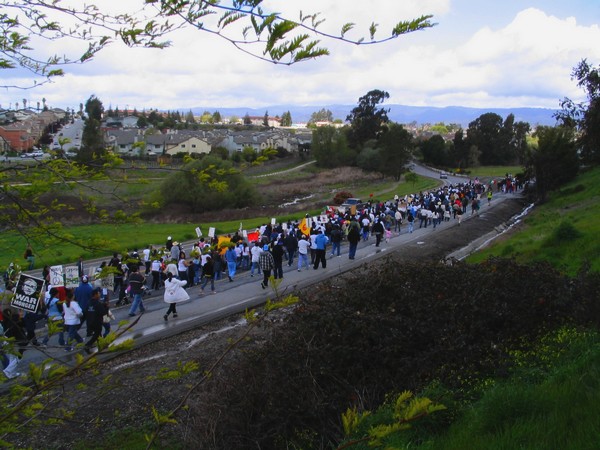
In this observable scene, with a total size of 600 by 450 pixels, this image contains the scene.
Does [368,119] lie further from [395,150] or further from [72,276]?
[72,276]

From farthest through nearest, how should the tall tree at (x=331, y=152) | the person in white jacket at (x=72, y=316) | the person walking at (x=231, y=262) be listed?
1. the tall tree at (x=331, y=152)
2. the person walking at (x=231, y=262)
3. the person in white jacket at (x=72, y=316)

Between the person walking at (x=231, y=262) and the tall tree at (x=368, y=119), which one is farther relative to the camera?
the tall tree at (x=368, y=119)

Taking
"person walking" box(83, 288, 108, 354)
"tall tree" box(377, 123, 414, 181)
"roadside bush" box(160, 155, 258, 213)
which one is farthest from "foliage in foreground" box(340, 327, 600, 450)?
"tall tree" box(377, 123, 414, 181)

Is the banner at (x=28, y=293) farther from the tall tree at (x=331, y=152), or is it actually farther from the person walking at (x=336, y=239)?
the tall tree at (x=331, y=152)

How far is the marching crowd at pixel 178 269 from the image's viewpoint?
594cm

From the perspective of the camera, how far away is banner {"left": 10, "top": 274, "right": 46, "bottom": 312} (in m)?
9.73

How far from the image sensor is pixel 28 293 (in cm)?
1020

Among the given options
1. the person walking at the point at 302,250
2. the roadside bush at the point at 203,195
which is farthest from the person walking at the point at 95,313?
the roadside bush at the point at 203,195

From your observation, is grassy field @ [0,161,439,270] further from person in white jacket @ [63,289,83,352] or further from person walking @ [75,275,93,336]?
person in white jacket @ [63,289,83,352]

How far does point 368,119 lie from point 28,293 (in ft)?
299

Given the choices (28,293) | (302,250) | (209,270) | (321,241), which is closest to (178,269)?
(209,270)

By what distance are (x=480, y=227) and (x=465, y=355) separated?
26718mm

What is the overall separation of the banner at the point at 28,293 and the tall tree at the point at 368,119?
8857 cm

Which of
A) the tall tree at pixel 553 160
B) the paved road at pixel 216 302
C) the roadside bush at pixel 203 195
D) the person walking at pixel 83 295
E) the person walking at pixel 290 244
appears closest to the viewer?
the person walking at pixel 83 295
